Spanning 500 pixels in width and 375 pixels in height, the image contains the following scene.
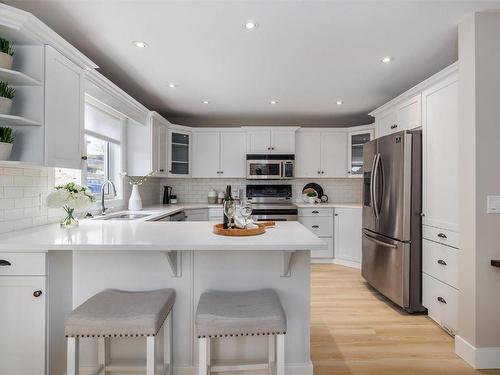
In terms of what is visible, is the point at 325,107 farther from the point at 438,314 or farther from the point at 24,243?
the point at 24,243

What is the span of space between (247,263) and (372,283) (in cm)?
215

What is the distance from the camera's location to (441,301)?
2529 mm

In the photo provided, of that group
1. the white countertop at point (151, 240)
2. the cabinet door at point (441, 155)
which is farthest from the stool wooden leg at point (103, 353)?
the cabinet door at point (441, 155)

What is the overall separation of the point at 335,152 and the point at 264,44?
9.49 feet

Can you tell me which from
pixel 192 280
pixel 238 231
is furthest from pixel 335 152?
pixel 192 280

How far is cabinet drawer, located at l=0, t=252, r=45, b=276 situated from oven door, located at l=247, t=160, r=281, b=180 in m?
3.51

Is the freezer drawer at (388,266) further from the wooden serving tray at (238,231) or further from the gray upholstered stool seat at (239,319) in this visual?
the gray upholstered stool seat at (239,319)

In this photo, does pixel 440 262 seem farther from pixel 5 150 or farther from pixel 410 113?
pixel 5 150

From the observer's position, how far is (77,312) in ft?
4.66

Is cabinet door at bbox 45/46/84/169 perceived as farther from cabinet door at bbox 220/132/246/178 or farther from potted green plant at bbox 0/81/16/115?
cabinet door at bbox 220/132/246/178

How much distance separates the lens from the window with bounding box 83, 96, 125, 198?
3.08 meters

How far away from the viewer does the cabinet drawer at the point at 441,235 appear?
7.79 ft

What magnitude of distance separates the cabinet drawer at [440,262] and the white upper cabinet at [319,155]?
236 centimetres

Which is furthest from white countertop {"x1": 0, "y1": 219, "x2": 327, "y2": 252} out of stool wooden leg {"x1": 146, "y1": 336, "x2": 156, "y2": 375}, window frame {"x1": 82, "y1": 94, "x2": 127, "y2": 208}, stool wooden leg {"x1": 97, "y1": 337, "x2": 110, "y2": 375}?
window frame {"x1": 82, "y1": 94, "x2": 127, "y2": 208}
